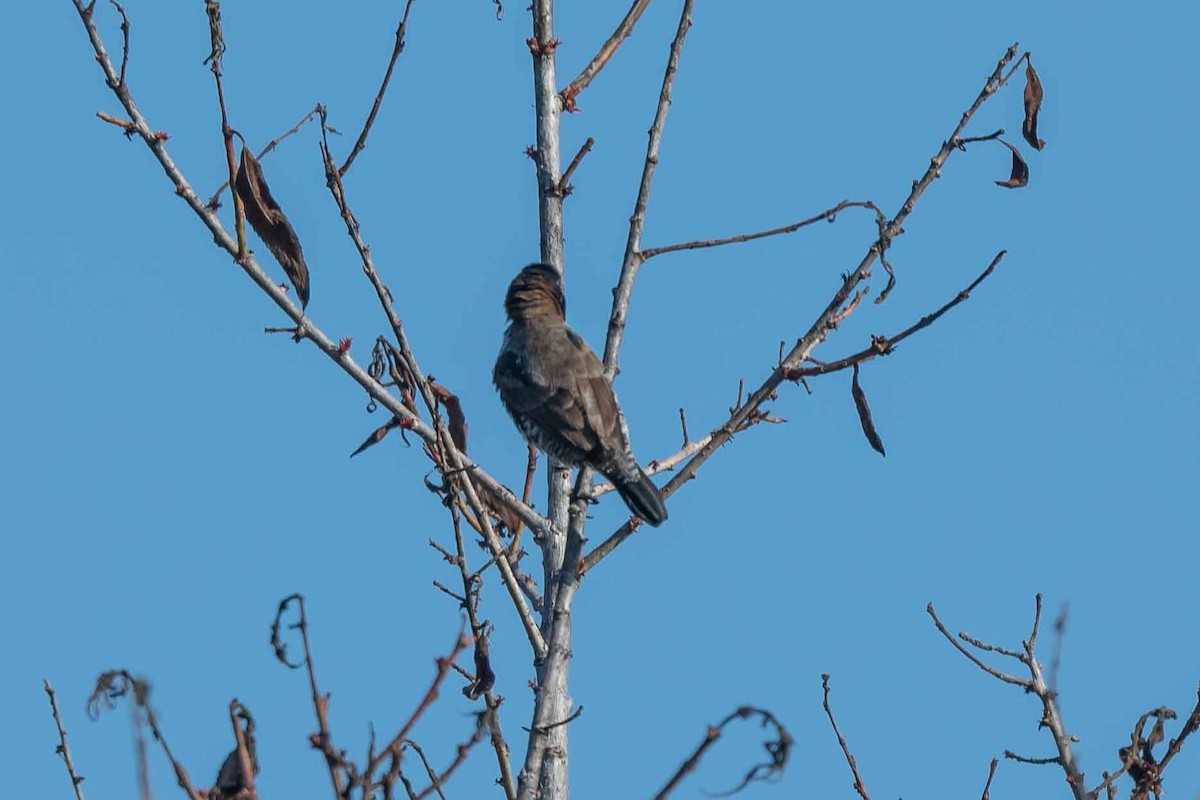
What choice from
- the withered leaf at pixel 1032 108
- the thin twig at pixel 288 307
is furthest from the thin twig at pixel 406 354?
Answer: the withered leaf at pixel 1032 108

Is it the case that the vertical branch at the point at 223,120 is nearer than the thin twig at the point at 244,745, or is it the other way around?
the thin twig at the point at 244,745

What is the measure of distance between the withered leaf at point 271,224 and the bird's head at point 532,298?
1914 millimetres

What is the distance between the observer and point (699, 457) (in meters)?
6.30

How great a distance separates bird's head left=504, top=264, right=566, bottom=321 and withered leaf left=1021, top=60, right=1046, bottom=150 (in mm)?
2272

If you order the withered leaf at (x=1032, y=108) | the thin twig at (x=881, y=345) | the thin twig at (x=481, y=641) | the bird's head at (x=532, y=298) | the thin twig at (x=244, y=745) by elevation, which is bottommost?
the thin twig at (x=244, y=745)

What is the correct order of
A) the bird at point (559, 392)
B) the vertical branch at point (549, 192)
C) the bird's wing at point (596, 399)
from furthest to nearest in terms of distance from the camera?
the bird's wing at point (596, 399) < the bird at point (559, 392) < the vertical branch at point (549, 192)

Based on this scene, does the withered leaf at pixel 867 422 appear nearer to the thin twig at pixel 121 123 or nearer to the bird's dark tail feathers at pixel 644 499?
the bird's dark tail feathers at pixel 644 499

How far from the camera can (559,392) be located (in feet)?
26.1

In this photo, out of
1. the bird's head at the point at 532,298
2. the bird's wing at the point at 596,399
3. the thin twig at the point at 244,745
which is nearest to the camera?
the thin twig at the point at 244,745

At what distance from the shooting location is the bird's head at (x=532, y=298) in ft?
26.3

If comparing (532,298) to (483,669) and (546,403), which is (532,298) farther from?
(483,669)

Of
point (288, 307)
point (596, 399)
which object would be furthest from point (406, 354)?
point (596, 399)

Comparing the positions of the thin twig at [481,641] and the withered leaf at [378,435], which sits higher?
the withered leaf at [378,435]

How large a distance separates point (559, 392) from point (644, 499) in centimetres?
135
